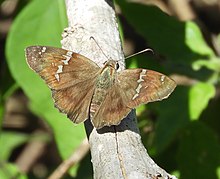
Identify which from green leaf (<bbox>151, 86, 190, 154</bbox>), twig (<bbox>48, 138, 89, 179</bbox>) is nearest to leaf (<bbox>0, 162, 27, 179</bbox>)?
twig (<bbox>48, 138, 89, 179</bbox>)

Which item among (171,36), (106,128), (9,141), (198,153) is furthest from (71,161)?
(9,141)

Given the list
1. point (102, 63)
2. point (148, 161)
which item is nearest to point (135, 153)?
point (148, 161)

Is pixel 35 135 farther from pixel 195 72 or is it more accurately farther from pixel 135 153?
pixel 135 153

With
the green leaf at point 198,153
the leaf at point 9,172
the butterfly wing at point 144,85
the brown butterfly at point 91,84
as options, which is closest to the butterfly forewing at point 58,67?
the brown butterfly at point 91,84

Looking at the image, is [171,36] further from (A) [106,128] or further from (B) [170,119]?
(A) [106,128]

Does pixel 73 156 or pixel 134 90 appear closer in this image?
pixel 134 90

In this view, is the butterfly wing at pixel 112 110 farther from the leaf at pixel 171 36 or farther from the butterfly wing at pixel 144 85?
the leaf at pixel 171 36
